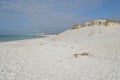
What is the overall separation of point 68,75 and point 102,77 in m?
1.54

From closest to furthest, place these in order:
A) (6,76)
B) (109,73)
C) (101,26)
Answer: (6,76)
(109,73)
(101,26)

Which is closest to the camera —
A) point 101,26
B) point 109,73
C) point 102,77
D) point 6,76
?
point 6,76

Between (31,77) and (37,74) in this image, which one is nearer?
(31,77)

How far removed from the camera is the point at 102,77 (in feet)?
22.2

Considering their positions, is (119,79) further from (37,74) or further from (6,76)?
(6,76)

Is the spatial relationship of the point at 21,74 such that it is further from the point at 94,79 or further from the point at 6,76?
the point at 94,79

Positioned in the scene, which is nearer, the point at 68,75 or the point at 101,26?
the point at 68,75

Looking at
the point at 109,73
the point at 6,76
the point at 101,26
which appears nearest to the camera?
the point at 6,76

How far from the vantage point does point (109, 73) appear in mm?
7320

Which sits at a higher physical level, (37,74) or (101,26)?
(101,26)

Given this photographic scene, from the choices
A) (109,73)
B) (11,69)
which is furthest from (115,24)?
(11,69)

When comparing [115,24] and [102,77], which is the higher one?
[115,24]

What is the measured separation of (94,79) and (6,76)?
370cm

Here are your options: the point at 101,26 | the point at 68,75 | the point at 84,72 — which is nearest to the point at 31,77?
the point at 68,75
